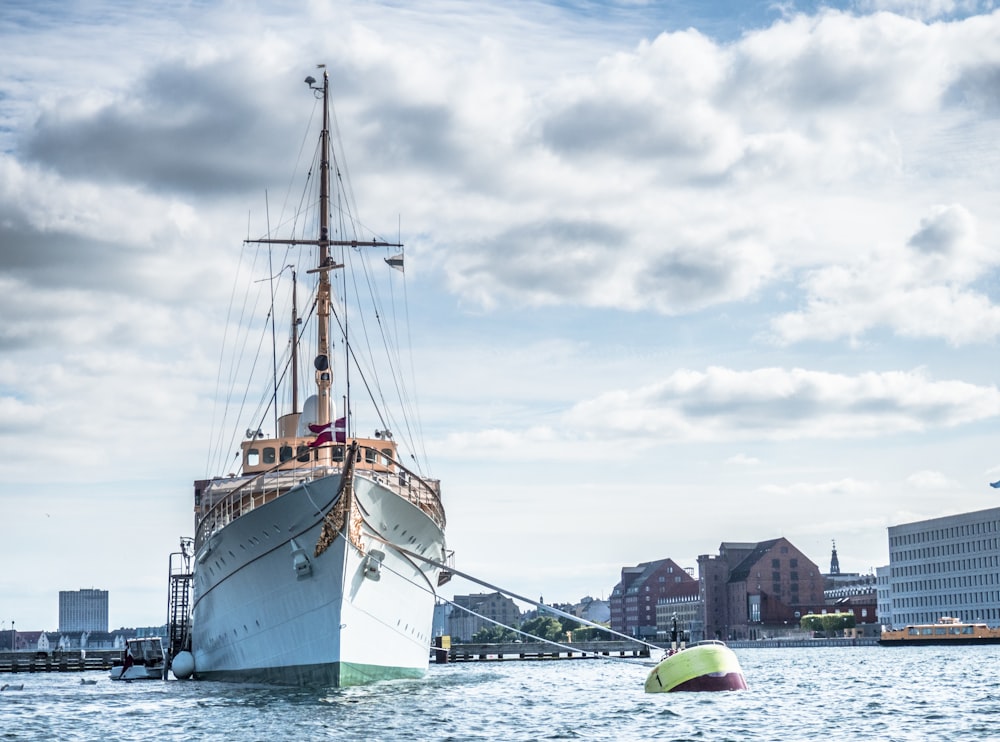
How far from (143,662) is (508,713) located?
4119cm

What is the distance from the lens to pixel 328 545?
4062 cm

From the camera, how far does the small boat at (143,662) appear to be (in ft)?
231

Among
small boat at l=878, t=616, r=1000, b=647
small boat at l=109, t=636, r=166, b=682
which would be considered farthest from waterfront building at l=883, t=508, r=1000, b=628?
small boat at l=109, t=636, r=166, b=682

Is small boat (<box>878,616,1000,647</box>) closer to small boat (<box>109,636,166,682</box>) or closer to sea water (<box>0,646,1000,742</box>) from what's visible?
small boat (<box>109,636,166,682</box>)

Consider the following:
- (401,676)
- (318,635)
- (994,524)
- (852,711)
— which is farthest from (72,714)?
(994,524)

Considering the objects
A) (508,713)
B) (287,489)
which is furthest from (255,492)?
(508,713)

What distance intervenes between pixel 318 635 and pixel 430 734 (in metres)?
10.8

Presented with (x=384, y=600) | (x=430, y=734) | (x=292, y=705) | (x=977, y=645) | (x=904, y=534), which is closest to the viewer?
(x=430, y=734)

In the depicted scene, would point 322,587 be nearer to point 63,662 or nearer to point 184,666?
point 184,666

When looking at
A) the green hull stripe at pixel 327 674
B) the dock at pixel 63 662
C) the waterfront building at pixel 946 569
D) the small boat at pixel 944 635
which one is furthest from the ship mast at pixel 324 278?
the waterfront building at pixel 946 569

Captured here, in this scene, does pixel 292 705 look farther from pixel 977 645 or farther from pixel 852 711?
pixel 977 645

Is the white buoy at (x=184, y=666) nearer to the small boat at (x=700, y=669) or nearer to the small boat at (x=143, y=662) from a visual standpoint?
the small boat at (x=143, y=662)

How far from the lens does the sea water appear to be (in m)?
31.9

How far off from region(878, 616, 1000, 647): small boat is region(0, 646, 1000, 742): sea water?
3626 inches
